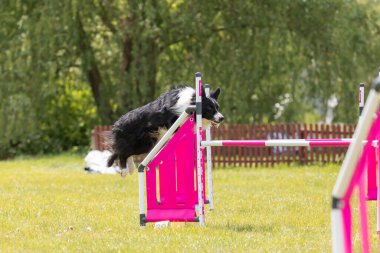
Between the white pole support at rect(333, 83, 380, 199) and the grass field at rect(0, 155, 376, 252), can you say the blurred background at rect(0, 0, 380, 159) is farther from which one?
the white pole support at rect(333, 83, 380, 199)

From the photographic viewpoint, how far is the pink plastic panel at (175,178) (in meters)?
7.23

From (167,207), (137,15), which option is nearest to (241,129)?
(137,15)

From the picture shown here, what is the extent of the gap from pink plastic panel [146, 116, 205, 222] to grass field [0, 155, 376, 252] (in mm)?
216

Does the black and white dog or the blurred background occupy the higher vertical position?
the blurred background

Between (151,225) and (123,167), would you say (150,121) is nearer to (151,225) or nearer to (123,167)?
(123,167)

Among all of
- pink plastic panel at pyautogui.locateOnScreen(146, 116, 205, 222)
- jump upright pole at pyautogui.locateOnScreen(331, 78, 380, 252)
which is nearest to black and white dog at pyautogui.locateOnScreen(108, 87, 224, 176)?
pink plastic panel at pyautogui.locateOnScreen(146, 116, 205, 222)

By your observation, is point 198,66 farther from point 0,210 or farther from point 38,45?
point 0,210

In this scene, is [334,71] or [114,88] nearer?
[334,71]

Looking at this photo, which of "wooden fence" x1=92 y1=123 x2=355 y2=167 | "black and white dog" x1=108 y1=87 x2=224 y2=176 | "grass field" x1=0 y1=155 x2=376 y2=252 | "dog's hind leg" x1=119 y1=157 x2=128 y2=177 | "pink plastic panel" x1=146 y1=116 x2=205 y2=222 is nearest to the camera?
"grass field" x1=0 y1=155 x2=376 y2=252

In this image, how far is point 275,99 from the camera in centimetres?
2083

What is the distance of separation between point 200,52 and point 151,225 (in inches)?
518

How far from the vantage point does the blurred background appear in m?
19.2

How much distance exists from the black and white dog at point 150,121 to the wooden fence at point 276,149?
8583 mm

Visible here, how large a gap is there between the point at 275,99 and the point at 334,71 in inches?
85.0
